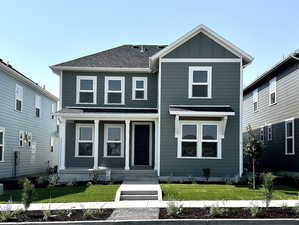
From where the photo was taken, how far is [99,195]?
14508mm

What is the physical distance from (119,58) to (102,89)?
2122 millimetres

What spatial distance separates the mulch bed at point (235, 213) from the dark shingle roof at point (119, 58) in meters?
11.9

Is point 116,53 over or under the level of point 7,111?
over

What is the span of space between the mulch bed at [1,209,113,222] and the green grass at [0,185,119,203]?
2.22 metres

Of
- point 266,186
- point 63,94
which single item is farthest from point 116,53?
point 266,186

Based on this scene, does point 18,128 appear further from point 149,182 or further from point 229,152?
point 229,152

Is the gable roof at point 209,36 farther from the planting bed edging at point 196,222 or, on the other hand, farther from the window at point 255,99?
the planting bed edging at point 196,222

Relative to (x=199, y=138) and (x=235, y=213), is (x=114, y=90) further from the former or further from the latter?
(x=235, y=213)

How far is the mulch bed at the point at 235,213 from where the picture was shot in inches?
416

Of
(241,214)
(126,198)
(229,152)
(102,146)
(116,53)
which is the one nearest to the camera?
(241,214)

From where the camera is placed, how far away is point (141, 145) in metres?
21.9

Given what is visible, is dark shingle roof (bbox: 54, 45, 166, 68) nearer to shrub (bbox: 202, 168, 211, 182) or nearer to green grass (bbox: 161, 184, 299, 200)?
shrub (bbox: 202, 168, 211, 182)

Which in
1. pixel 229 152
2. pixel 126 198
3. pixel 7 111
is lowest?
pixel 126 198

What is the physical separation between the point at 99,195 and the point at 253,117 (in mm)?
16831
